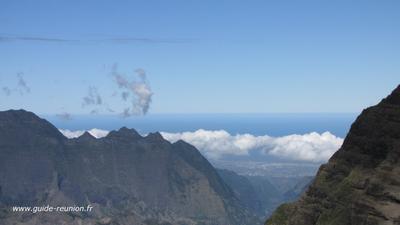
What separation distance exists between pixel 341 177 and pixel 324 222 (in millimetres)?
19529

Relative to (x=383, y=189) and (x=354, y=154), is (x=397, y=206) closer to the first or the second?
(x=383, y=189)

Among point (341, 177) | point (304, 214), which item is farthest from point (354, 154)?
point (304, 214)

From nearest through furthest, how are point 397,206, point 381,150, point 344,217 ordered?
point 397,206 < point 344,217 < point 381,150

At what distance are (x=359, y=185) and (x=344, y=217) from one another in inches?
428

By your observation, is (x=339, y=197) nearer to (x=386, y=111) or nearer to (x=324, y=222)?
(x=324, y=222)

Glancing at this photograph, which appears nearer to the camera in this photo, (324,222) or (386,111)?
(324,222)

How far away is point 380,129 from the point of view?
197 meters

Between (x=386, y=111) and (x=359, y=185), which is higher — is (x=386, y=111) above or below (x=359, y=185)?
above

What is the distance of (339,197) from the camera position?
612ft

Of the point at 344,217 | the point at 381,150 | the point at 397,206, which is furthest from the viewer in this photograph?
the point at 381,150

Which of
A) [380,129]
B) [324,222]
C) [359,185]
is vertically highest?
[380,129]

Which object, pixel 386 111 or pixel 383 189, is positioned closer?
pixel 383 189

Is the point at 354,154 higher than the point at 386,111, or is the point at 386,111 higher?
the point at 386,111

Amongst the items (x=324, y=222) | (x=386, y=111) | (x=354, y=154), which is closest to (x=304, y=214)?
(x=324, y=222)
